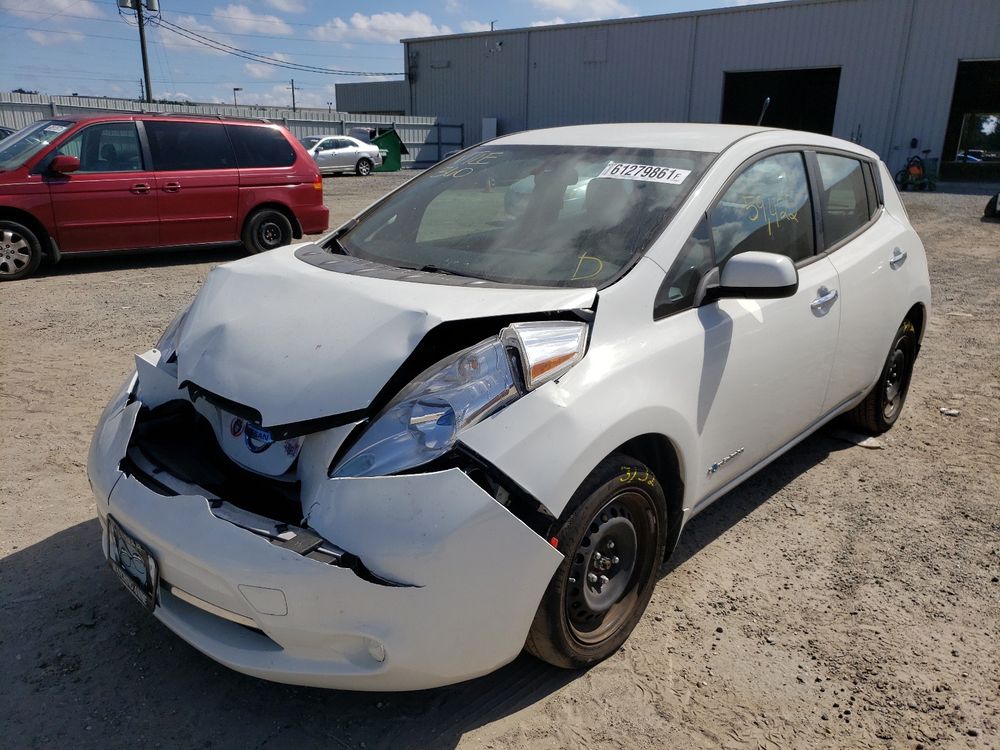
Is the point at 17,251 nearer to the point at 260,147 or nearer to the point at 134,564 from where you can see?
the point at 260,147

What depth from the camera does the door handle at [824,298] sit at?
3.30 metres

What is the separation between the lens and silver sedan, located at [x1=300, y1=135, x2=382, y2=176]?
26406 millimetres

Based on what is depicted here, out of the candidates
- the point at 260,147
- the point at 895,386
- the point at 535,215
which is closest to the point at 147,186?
the point at 260,147

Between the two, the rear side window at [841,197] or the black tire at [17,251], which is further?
the black tire at [17,251]

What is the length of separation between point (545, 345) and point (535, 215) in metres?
0.97

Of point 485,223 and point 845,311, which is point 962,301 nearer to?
point 845,311

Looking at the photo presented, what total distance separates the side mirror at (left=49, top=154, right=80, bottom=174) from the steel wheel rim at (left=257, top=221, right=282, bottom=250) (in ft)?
7.38

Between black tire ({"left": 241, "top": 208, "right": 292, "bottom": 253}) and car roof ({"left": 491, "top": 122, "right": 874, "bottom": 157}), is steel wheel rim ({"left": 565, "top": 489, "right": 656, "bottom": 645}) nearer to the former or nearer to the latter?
car roof ({"left": 491, "top": 122, "right": 874, "bottom": 157})

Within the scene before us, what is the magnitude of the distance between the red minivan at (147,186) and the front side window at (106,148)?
1 centimetres

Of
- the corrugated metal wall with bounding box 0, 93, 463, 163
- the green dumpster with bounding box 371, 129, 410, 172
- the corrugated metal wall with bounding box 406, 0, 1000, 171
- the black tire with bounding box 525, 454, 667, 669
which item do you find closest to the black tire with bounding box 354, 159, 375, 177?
the green dumpster with bounding box 371, 129, 410, 172

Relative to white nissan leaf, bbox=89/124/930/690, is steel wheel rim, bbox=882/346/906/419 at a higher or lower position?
lower

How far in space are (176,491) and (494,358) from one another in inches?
39.6

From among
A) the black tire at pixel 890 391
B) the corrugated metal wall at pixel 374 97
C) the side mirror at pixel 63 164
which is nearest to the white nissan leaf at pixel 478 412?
the black tire at pixel 890 391

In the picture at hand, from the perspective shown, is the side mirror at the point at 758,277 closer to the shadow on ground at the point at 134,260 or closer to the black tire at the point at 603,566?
the black tire at the point at 603,566
